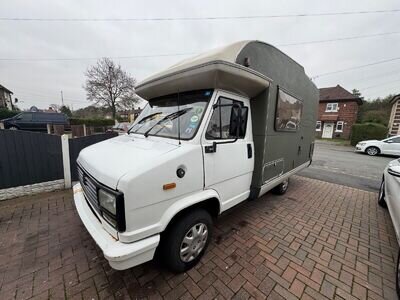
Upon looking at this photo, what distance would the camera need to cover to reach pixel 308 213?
151 inches

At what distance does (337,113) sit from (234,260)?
28.2 meters

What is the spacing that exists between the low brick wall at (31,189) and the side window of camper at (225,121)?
14.8 feet

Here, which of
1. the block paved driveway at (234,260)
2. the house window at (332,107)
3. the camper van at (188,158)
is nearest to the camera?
the camper van at (188,158)

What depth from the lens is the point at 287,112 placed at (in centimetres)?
360

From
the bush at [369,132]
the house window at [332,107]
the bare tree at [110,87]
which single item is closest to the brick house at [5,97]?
the bare tree at [110,87]

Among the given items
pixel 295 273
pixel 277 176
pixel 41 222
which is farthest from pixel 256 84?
pixel 41 222

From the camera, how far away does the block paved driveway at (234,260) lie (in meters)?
2.01

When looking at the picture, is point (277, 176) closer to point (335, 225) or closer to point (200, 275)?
point (335, 225)

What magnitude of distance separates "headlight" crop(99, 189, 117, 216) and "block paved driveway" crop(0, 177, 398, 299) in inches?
40.6

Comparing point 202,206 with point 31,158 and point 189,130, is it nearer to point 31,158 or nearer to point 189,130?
point 189,130

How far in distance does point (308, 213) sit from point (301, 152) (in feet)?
5.59

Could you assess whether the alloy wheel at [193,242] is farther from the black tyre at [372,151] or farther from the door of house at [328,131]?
the door of house at [328,131]

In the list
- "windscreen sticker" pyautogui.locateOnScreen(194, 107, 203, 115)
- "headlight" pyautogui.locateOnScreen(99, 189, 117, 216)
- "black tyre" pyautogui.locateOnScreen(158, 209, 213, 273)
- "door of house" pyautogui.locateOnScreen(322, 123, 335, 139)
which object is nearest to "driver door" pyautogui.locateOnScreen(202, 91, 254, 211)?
"windscreen sticker" pyautogui.locateOnScreen(194, 107, 203, 115)

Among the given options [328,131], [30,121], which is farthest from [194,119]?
[328,131]
